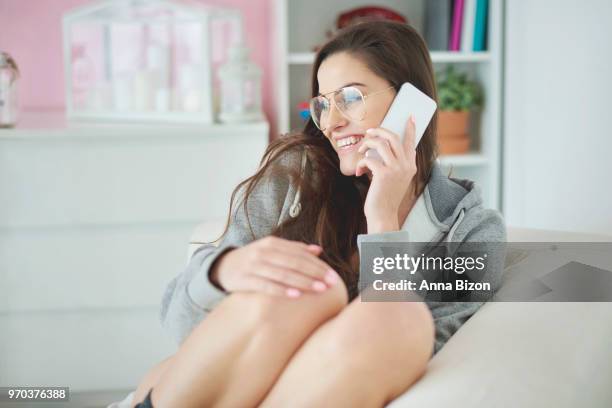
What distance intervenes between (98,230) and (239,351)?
4.49 feet

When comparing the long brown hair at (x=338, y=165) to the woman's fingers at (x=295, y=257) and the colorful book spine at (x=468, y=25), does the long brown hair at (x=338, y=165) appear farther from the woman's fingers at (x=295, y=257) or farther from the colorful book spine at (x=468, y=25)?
the colorful book spine at (x=468, y=25)

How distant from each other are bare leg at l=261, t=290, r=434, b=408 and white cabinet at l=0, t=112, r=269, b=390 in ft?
4.37

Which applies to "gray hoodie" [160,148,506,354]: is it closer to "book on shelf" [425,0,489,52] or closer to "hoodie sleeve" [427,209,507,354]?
"hoodie sleeve" [427,209,507,354]

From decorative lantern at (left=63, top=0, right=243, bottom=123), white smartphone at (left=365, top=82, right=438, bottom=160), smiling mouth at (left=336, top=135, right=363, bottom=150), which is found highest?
decorative lantern at (left=63, top=0, right=243, bottom=123)

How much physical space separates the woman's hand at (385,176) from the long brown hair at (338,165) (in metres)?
0.13

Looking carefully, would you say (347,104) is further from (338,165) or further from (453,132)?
(453,132)

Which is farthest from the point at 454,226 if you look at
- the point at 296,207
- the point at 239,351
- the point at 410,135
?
the point at 239,351

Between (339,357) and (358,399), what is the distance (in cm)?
6

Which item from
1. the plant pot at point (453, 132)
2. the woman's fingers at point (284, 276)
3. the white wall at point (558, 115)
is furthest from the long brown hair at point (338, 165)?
the plant pot at point (453, 132)

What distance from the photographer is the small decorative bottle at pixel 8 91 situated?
2320 mm

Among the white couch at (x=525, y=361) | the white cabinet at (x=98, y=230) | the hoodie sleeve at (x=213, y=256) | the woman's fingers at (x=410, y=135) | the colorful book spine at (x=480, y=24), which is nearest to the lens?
the white couch at (x=525, y=361)

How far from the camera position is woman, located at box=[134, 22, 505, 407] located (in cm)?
104

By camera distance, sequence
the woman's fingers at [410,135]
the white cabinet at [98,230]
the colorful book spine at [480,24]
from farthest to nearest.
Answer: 1. the colorful book spine at [480,24]
2. the white cabinet at [98,230]
3. the woman's fingers at [410,135]

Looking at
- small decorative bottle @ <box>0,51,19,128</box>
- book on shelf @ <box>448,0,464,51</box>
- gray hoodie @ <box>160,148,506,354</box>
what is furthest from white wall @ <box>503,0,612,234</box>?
small decorative bottle @ <box>0,51,19,128</box>
